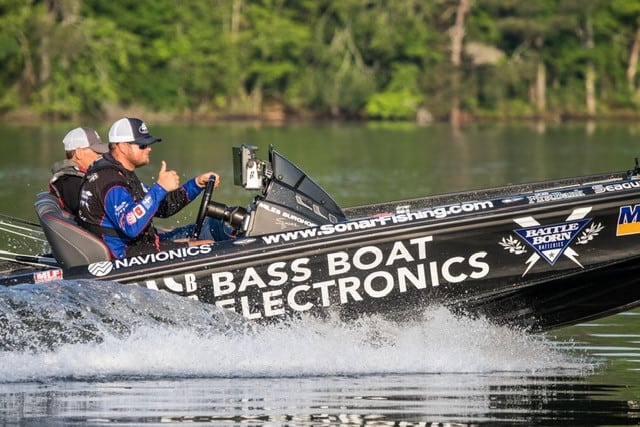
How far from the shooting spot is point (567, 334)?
33.5 ft

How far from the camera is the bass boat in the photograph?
339 inches

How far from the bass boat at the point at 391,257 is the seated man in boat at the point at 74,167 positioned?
0.54m

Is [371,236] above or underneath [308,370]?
above

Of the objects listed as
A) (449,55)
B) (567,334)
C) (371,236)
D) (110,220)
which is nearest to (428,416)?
(371,236)

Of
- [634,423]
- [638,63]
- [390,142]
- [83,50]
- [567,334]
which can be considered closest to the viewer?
[634,423]

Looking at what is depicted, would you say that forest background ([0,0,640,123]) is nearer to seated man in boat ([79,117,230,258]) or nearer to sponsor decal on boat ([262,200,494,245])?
seated man in boat ([79,117,230,258])

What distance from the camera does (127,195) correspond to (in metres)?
8.62

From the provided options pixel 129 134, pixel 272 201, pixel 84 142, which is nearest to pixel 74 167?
pixel 84 142

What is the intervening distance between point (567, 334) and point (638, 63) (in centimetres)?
5994

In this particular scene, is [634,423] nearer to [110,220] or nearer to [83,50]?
[110,220]

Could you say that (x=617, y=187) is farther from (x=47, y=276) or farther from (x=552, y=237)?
(x=47, y=276)

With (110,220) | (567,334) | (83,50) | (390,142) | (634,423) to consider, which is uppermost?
(83,50)

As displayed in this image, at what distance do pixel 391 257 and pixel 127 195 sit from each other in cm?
162

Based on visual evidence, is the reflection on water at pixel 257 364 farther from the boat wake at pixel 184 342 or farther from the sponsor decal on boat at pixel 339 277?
the sponsor decal on boat at pixel 339 277
